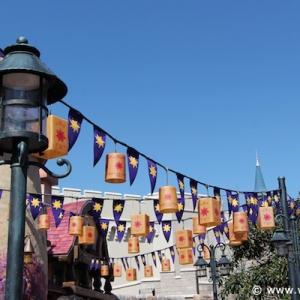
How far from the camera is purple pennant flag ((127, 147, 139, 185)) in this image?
417 inches

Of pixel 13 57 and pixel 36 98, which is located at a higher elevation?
pixel 13 57

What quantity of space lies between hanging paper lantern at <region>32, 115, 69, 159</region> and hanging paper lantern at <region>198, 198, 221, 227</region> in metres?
6.48

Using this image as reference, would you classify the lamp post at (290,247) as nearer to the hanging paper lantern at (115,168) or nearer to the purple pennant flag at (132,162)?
the purple pennant flag at (132,162)

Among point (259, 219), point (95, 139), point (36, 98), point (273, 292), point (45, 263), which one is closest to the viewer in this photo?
point (36, 98)

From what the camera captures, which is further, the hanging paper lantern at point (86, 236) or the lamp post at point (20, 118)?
the hanging paper lantern at point (86, 236)

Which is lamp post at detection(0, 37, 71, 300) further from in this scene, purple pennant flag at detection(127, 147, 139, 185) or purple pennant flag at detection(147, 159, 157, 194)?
purple pennant flag at detection(147, 159, 157, 194)

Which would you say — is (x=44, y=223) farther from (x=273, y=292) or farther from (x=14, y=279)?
(x=273, y=292)

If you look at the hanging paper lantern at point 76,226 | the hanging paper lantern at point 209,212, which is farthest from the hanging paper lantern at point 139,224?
the hanging paper lantern at point 209,212

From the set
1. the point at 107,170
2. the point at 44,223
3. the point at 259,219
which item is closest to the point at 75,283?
the point at 44,223

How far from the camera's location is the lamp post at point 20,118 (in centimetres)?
459

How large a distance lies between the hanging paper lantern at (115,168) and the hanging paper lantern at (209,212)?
3.58 meters

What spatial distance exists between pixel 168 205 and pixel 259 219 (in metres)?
4.08

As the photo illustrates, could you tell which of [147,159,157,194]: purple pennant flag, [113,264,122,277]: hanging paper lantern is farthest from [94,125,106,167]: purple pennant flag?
[113,264,122,277]: hanging paper lantern

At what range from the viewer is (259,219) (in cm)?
1492
